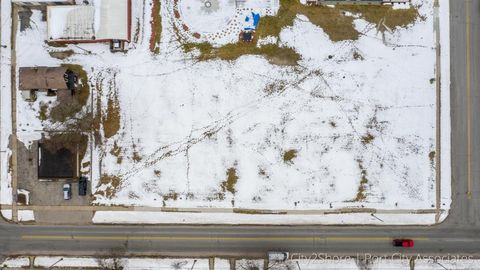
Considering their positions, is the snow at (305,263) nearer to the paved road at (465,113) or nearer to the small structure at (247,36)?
the paved road at (465,113)

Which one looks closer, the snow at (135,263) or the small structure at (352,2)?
the snow at (135,263)


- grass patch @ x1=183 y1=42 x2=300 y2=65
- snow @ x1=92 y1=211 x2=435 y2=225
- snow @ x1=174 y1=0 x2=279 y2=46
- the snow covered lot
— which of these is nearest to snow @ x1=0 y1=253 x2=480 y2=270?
snow @ x1=92 y1=211 x2=435 y2=225

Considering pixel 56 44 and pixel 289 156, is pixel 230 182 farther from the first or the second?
pixel 56 44

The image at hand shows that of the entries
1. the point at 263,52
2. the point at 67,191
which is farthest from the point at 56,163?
the point at 263,52

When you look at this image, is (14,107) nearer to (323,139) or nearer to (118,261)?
(118,261)

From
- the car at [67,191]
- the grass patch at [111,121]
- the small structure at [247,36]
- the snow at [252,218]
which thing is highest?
the small structure at [247,36]

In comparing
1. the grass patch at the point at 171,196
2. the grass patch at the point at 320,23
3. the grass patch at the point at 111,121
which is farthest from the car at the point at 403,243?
the grass patch at the point at 111,121

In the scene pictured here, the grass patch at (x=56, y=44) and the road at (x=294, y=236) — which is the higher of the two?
the grass patch at (x=56, y=44)
